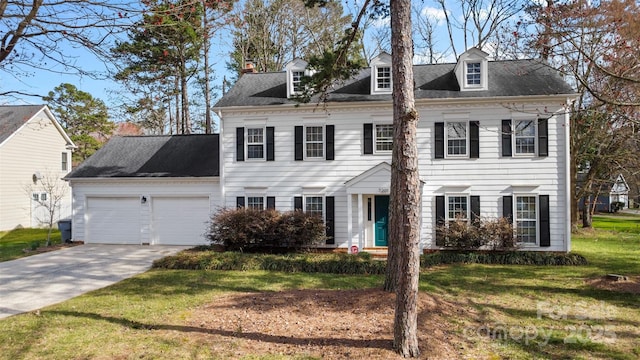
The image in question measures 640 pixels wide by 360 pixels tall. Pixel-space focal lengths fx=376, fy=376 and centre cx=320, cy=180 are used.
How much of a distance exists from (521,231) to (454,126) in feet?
13.8

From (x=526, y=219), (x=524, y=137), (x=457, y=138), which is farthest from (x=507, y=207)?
(x=457, y=138)

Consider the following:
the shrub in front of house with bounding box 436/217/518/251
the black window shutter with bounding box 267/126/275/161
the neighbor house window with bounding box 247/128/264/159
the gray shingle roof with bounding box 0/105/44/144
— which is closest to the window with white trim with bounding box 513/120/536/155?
the shrub in front of house with bounding box 436/217/518/251

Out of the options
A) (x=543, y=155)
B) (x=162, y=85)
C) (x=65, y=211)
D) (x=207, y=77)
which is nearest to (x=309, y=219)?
(x=543, y=155)

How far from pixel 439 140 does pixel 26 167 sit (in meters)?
22.3

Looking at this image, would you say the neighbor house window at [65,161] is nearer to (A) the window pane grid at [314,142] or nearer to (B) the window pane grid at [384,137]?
(A) the window pane grid at [314,142]

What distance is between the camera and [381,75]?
544 inches

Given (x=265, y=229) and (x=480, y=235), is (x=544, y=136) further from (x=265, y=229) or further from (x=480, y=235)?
(x=265, y=229)

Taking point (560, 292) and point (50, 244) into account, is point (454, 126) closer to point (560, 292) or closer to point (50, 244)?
point (560, 292)

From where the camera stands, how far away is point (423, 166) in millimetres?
13281

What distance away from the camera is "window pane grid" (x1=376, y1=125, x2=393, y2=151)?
13469mm

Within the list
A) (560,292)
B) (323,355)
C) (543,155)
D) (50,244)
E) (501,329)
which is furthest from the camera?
(50,244)

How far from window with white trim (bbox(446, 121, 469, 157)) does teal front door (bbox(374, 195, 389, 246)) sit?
2.84 metres

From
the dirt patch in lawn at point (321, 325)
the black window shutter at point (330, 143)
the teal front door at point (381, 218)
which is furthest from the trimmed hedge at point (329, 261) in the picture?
the black window shutter at point (330, 143)

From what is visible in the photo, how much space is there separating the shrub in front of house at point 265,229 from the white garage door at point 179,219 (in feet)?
7.14
